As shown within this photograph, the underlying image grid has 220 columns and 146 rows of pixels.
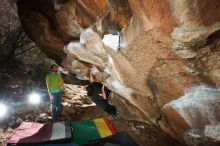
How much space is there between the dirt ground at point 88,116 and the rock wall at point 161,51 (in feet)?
1.60

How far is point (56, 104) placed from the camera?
8867 mm

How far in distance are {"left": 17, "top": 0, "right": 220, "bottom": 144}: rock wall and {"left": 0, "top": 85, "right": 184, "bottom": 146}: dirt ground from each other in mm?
487

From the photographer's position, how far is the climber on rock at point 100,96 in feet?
34.6

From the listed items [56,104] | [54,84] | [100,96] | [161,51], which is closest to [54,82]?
[54,84]

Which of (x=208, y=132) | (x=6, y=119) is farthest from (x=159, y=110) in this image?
(x=6, y=119)

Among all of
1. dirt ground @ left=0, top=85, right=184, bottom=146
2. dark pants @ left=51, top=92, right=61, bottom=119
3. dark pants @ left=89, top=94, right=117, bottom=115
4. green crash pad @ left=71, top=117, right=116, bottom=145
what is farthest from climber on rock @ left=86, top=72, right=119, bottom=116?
green crash pad @ left=71, top=117, right=116, bottom=145

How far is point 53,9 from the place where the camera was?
9.79 meters

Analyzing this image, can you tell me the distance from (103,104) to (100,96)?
1046mm

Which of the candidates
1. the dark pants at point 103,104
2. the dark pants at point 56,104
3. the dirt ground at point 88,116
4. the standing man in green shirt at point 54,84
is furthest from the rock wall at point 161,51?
the dark pants at point 56,104

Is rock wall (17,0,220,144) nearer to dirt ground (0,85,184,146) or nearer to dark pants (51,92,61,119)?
dirt ground (0,85,184,146)

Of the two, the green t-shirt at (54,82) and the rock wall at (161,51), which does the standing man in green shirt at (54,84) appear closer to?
the green t-shirt at (54,82)

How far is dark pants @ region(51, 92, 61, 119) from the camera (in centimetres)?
868

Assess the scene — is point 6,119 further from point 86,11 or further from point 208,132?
point 208,132

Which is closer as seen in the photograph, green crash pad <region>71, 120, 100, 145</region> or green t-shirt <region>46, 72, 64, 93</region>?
green crash pad <region>71, 120, 100, 145</region>
